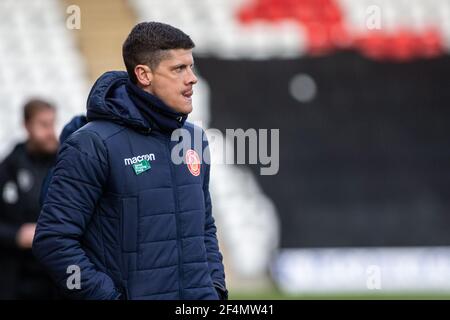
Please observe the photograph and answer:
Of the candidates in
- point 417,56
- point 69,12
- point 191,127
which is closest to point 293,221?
point 417,56

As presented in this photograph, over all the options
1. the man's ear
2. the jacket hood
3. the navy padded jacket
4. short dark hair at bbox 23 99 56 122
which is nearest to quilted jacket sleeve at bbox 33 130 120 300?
the navy padded jacket

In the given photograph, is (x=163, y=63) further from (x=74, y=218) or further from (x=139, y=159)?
(x=74, y=218)

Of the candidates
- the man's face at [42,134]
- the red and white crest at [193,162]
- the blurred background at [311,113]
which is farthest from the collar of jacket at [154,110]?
the blurred background at [311,113]

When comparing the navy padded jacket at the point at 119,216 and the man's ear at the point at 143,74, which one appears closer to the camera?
the navy padded jacket at the point at 119,216

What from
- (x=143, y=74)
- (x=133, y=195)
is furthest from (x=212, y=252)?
(x=143, y=74)

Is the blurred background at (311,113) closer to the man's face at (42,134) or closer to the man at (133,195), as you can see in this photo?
the man's face at (42,134)

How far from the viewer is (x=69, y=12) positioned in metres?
10.5

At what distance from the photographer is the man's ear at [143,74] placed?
10.3ft

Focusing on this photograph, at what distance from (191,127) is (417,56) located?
23.5 ft

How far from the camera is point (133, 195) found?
3.01m

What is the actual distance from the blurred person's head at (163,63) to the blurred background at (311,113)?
19.2ft

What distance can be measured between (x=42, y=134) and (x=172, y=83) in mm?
2023

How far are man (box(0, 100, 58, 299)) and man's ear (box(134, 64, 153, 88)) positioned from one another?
1.96m
